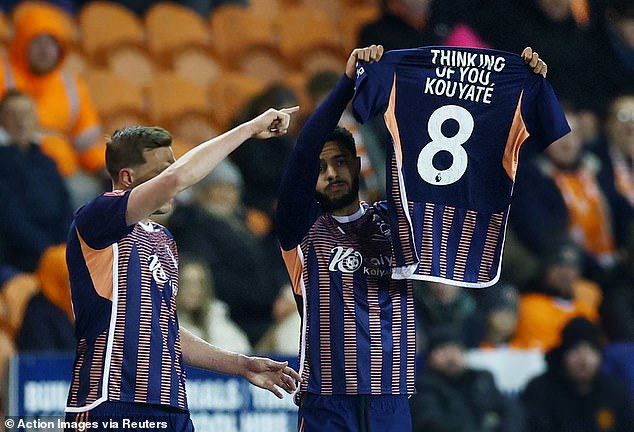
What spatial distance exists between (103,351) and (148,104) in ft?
17.9

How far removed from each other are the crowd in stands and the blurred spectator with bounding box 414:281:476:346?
2 cm

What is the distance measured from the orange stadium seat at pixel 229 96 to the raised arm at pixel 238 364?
492 cm

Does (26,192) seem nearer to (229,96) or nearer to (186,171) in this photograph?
(229,96)

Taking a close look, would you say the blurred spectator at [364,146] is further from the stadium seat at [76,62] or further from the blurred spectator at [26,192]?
the blurred spectator at [26,192]

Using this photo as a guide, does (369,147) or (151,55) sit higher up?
(151,55)

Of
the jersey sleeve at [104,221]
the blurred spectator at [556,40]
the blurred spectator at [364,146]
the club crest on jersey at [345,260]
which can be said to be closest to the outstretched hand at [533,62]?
the club crest on jersey at [345,260]

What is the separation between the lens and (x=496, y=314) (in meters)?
10.2

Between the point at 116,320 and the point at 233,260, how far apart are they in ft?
13.5

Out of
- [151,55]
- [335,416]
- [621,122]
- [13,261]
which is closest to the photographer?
[335,416]

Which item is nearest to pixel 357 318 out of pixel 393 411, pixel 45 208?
pixel 393 411

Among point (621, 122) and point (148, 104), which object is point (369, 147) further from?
point (621, 122)

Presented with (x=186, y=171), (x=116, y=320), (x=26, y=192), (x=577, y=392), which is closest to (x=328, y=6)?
(x=26, y=192)

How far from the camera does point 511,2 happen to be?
40.4 ft

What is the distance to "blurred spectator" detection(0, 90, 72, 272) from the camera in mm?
8922
